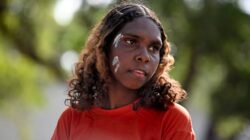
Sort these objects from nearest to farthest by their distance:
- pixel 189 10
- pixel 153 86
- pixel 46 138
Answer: pixel 153 86
pixel 189 10
pixel 46 138

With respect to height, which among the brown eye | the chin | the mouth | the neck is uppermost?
the brown eye

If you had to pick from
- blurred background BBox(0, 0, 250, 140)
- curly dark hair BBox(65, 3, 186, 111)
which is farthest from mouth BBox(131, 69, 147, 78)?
blurred background BBox(0, 0, 250, 140)

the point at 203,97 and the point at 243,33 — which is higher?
the point at 243,33

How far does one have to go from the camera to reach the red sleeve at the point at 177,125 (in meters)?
2.79

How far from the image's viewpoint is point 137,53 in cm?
280

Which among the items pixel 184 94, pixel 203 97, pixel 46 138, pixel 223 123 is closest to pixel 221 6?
pixel 203 97

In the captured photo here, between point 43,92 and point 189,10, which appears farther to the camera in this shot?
point 43,92

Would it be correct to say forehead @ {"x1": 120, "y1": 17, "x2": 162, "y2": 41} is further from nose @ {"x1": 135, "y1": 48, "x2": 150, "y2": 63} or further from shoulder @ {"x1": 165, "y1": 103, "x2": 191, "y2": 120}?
shoulder @ {"x1": 165, "y1": 103, "x2": 191, "y2": 120}

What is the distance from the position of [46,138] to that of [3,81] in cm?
1162

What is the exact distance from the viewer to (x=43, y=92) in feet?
49.4

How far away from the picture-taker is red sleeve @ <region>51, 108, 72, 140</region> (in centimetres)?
300

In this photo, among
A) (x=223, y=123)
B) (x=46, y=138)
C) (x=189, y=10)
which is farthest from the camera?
(x=46, y=138)

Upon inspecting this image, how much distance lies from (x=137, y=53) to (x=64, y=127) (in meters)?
0.49

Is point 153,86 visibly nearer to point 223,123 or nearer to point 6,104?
point 6,104
